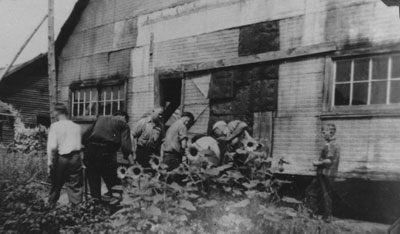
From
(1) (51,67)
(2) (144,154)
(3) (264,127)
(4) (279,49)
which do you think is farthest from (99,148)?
(1) (51,67)

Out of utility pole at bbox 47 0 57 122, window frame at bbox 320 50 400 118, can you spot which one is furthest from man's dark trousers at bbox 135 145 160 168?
utility pole at bbox 47 0 57 122

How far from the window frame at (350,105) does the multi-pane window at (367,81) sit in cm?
2

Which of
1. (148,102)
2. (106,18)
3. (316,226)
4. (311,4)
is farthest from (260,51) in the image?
(106,18)

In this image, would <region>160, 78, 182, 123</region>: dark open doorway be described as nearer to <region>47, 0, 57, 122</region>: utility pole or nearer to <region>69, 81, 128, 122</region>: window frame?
<region>69, 81, 128, 122</region>: window frame

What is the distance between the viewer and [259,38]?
8.26m

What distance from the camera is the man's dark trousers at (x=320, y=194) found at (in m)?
6.43

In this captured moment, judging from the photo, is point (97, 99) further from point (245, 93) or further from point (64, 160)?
point (64, 160)

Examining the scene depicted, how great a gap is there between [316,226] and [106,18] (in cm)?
977

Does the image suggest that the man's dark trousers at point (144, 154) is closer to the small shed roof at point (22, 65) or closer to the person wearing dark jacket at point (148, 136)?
the person wearing dark jacket at point (148, 136)

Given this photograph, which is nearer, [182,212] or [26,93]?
[182,212]

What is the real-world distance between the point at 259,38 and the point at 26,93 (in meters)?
13.1

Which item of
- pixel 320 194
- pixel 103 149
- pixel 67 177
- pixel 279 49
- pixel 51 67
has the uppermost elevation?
→ pixel 279 49

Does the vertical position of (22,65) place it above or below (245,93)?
above

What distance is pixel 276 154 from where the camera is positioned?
7.73 m
